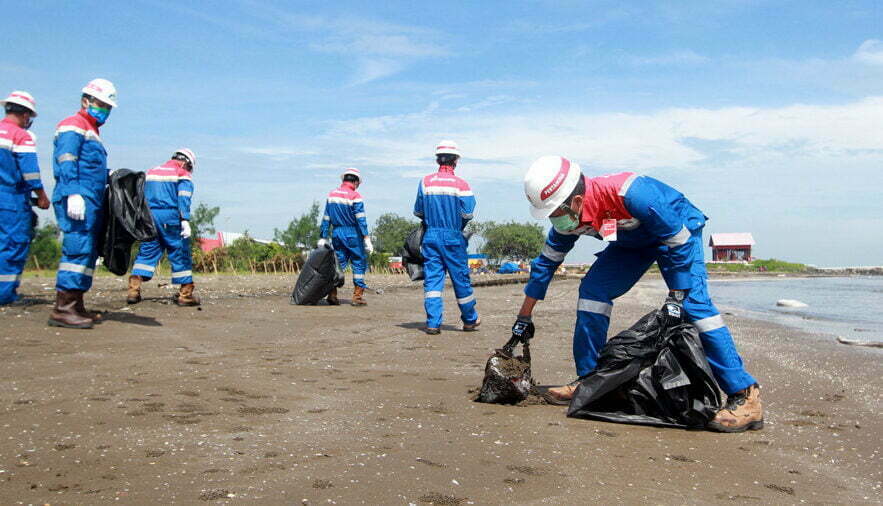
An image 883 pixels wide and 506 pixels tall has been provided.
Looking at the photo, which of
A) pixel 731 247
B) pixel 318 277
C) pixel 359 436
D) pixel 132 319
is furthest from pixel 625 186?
pixel 731 247

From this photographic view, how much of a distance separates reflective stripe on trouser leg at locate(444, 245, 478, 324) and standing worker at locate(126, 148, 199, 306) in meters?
3.75

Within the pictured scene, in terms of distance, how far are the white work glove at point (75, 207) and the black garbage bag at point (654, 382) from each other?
16.6 ft

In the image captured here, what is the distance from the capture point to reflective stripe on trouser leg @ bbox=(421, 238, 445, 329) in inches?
336

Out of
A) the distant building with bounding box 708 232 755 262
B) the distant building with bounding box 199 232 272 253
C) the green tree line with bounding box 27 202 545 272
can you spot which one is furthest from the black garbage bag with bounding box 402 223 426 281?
the distant building with bounding box 708 232 755 262

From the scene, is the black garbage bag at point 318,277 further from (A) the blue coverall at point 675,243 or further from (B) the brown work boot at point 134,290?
(A) the blue coverall at point 675,243

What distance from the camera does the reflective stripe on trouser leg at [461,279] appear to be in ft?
28.7

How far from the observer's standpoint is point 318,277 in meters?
11.4

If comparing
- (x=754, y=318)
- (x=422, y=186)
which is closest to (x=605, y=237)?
(x=422, y=186)

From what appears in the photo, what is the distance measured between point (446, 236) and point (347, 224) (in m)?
3.26

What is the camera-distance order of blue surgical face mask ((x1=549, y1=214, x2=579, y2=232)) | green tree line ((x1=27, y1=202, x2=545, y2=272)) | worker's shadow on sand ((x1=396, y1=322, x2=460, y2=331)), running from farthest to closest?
green tree line ((x1=27, y1=202, x2=545, y2=272)), worker's shadow on sand ((x1=396, y1=322, x2=460, y2=331)), blue surgical face mask ((x1=549, y1=214, x2=579, y2=232))

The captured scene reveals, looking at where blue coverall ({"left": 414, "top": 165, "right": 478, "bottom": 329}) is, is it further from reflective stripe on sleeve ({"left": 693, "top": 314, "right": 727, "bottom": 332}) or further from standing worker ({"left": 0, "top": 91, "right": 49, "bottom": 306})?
reflective stripe on sleeve ({"left": 693, "top": 314, "right": 727, "bottom": 332})

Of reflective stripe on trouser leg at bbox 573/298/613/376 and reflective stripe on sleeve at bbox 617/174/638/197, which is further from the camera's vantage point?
reflective stripe on trouser leg at bbox 573/298/613/376

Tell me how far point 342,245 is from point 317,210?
147 ft

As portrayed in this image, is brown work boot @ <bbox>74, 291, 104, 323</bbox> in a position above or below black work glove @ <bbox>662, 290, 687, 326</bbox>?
below
